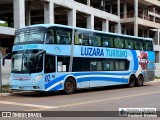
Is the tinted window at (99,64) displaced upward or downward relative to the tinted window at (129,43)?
downward

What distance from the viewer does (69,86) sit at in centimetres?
2164

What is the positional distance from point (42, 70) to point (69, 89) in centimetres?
256

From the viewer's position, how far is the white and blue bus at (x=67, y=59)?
64.8 feet

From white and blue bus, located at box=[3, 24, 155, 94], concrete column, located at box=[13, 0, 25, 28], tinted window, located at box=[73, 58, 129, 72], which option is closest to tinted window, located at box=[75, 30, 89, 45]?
white and blue bus, located at box=[3, 24, 155, 94]

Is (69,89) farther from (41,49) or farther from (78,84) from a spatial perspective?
(41,49)

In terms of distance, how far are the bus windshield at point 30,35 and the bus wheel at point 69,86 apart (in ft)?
9.87

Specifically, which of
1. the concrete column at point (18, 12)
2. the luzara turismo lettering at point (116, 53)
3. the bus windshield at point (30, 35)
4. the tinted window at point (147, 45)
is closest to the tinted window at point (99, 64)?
the luzara turismo lettering at point (116, 53)

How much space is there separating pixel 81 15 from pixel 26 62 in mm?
27940

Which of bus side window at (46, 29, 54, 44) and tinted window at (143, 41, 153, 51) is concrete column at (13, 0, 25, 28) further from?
bus side window at (46, 29, 54, 44)

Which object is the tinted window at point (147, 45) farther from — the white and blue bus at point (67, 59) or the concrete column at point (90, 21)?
the concrete column at point (90, 21)

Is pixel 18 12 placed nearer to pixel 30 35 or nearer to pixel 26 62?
pixel 30 35

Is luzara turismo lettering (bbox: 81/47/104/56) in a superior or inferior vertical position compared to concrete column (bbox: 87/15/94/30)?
inferior

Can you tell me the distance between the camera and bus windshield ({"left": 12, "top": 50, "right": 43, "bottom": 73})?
19.6 meters

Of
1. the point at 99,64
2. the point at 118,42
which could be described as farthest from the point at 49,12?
the point at 99,64
